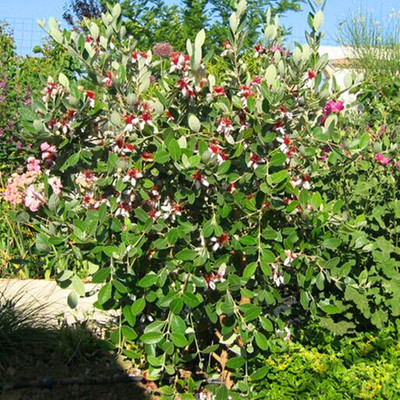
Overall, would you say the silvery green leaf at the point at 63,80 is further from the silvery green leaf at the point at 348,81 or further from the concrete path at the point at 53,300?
the silvery green leaf at the point at 348,81

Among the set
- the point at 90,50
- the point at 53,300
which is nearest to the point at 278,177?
the point at 90,50

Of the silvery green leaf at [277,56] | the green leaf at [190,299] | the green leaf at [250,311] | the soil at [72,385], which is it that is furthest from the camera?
the soil at [72,385]

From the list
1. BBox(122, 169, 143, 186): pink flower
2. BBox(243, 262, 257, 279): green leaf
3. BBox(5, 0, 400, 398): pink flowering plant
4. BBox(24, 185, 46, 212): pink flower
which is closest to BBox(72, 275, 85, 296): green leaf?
BBox(5, 0, 400, 398): pink flowering plant

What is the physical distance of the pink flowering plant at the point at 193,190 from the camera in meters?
3.16

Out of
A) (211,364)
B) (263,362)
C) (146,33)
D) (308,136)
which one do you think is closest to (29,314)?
(211,364)

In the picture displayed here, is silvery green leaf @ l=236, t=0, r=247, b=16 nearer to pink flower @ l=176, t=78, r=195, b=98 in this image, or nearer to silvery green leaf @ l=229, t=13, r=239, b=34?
silvery green leaf @ l=229, t=13, r=239, b=34

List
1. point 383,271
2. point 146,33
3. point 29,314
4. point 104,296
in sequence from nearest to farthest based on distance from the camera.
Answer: point 104,296
point 383,271
point 29,314
point 146,33

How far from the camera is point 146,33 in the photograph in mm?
13031

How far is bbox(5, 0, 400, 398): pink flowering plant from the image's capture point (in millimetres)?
3160

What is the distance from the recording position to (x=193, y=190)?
3219 mm

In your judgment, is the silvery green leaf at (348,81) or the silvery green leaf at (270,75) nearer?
the silvery green leaf at (270,75)

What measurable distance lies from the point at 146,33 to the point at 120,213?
10.3 metres

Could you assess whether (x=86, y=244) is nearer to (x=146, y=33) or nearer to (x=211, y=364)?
(x=211, y=364)

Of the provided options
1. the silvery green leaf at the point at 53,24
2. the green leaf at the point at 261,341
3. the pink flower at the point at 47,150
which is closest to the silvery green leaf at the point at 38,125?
the pink flower at the point at 47,150
